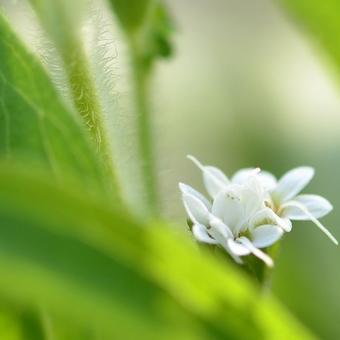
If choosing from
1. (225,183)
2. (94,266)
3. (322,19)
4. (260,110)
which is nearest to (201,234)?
(225,183)

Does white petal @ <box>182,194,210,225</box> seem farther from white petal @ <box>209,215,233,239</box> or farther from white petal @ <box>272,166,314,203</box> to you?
white petal @ <box>272,166,314,203</box>

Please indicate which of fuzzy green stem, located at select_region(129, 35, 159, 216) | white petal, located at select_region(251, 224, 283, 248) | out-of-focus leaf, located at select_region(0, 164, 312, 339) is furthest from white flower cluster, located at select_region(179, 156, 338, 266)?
out-of-focus leaf, located at select_region(0, 164, 312, 339)

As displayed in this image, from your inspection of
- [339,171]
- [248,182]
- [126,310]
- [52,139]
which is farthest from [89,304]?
[339,171]

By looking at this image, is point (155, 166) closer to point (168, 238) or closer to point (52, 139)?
point (52, 139)

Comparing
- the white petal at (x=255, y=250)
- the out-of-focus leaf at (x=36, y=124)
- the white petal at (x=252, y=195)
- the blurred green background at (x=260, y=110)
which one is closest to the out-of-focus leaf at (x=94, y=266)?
the out-of-focus leaf at (x=36, y=124)

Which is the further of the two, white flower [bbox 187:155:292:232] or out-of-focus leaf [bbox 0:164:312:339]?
white flower [bbox 187:155:292:232]

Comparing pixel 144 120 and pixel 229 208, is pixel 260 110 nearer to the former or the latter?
pixel 144 120

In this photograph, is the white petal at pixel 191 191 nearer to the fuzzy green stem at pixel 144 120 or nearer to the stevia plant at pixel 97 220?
the stevia plant at pixel 97 220
